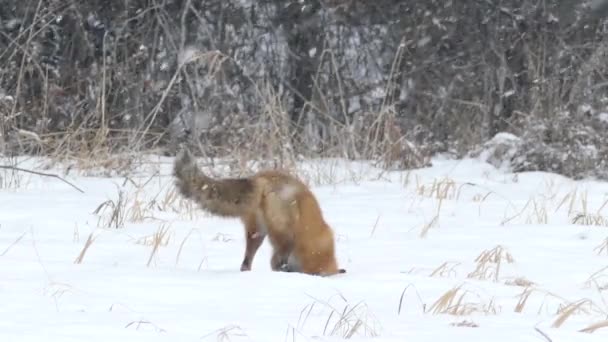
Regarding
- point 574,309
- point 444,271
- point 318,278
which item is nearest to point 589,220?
point 444,271

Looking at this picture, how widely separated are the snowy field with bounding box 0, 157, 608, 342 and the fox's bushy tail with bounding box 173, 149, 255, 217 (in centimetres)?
27

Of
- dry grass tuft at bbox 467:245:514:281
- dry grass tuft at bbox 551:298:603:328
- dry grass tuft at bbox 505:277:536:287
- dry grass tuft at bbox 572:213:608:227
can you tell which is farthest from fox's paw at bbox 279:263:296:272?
dry grass tuft at bbox 572:213:608:227

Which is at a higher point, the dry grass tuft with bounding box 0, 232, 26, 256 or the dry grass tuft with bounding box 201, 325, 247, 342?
the dry grass tuft with bounding box 201, 325, 247, 342

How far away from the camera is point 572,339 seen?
351 cm

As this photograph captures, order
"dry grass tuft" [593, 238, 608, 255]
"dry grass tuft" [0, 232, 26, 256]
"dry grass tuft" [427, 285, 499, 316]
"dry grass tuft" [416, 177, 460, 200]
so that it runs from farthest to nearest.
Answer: "dry grass tuft" [416, 177, 460, 200] < "dry grass tuft" [593, 238, 608, 255] < "dry grass tuft" [0, 232, 26, 256] < "dry grass tuft" [427, 285, 499, 316]

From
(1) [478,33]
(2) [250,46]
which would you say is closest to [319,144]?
(2) [250,46]

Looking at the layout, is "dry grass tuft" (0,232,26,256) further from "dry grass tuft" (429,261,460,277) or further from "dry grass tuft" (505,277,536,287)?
"dry grass tuft" (505,277,536,287)

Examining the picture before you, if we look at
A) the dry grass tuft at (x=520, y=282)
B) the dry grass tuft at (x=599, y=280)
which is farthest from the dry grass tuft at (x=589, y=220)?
the dry grass tuft at (x=520, y=282)

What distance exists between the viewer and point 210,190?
459 cm

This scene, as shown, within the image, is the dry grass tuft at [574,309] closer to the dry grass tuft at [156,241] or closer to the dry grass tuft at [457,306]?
the dry grass tuft at [457,306]

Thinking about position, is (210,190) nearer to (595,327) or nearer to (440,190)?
(595,327)

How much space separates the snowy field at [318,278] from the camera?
3557 mm

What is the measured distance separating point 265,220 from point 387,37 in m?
8.89

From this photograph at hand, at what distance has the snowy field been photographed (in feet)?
11.7
